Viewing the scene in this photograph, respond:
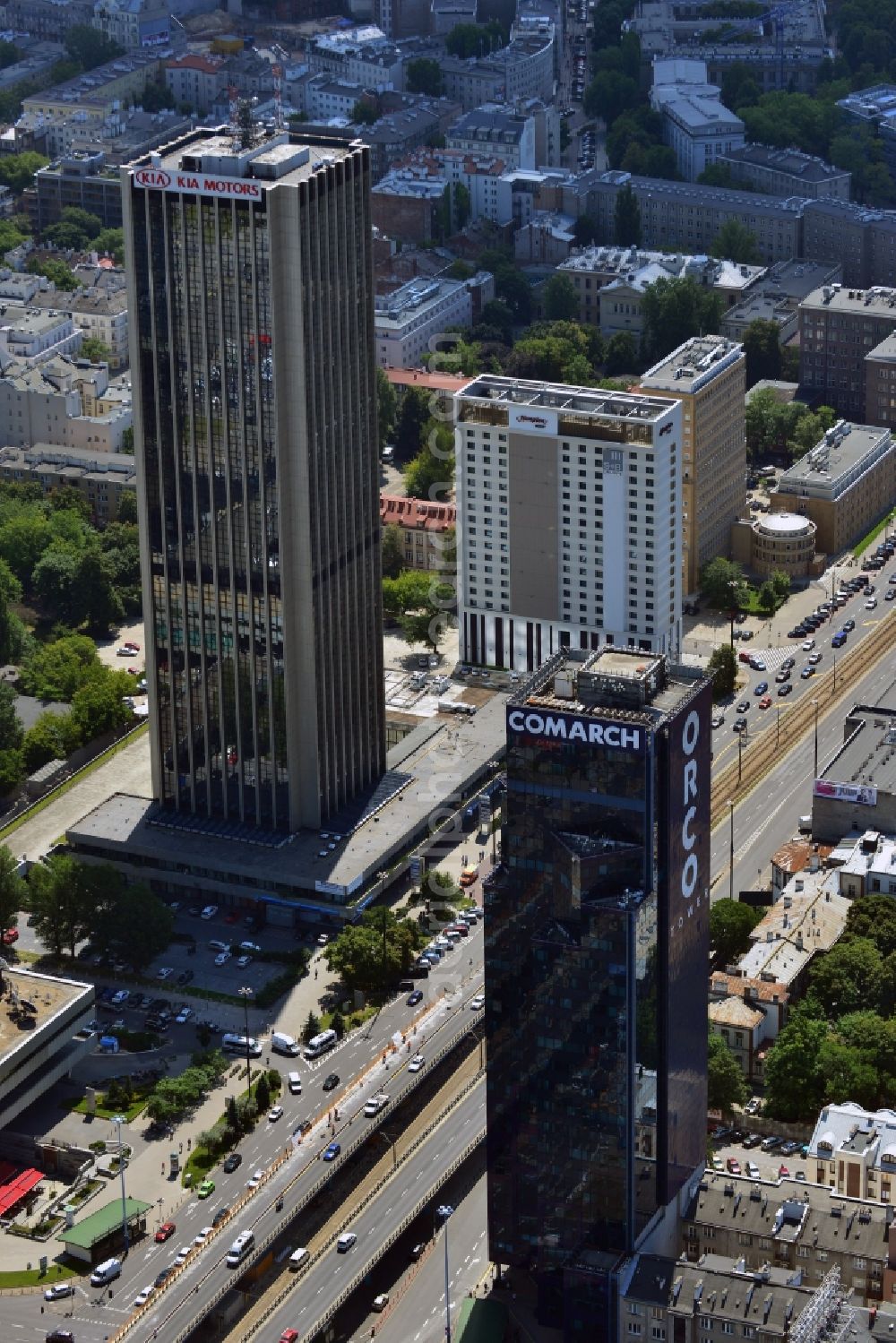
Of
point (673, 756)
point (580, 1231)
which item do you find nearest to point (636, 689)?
point (673, 756)

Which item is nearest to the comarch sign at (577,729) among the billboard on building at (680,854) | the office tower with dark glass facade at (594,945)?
the office tower with dark glass facade at (594,945)

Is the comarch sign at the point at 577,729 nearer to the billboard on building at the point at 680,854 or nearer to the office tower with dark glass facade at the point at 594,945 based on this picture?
the office tower with dark glass facade at the point at 594,945

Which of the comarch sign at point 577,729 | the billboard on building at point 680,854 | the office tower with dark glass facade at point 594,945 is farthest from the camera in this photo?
the billboard on building at point 680,854

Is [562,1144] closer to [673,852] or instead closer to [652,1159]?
[652,1159]

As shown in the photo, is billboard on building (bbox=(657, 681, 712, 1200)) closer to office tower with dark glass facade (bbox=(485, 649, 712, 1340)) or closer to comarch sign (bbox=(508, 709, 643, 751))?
office tower with dark glass facade (bbox=(485, 649, 712, 1340))

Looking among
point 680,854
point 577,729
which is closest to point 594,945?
point 680,854
